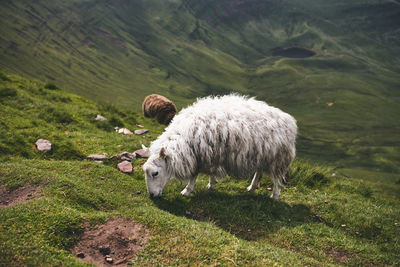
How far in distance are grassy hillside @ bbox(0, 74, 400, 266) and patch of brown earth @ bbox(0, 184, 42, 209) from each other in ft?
0.28

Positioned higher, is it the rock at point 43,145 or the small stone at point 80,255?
the rock at point 43,145

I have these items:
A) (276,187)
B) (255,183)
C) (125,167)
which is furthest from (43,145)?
(276,187)

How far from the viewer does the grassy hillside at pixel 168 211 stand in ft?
16.7

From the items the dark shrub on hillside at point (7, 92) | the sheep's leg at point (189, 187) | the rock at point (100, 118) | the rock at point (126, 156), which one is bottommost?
the sheep's leg at point (189, 187)

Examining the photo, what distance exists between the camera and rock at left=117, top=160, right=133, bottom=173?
30.7 ft

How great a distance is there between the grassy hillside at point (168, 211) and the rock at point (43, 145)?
0.22 meters

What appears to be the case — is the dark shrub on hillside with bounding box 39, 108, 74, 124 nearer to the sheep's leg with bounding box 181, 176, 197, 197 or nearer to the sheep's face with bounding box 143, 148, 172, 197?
the sheep's face with bounding box 143, 148, 172, 197

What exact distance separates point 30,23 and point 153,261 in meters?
165

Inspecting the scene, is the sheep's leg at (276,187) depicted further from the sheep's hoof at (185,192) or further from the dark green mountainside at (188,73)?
the dark green mountainside at (188,73)

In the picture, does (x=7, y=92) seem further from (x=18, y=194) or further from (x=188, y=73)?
(x=188, y=73)

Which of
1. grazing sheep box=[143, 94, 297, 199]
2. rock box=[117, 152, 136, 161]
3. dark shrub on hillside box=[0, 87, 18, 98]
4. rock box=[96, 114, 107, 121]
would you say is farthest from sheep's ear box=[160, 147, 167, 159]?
dark shrub on hillside box=[0, 87, 18, 98]

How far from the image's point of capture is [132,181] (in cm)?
869

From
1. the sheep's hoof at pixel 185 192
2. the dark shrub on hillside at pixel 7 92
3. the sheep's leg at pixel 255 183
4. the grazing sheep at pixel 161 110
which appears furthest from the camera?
the grazing sheep at pixel 161 110

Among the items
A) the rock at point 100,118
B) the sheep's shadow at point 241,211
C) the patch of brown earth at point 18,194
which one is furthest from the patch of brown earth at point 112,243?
the rock at point 100,118
